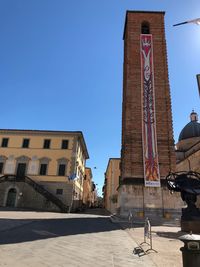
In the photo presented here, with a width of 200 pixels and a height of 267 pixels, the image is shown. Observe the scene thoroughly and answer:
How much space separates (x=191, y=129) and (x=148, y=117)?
35169 millimetres

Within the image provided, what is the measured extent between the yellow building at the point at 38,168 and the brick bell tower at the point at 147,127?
1253 centimetres

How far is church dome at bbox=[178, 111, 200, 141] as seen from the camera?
190ft

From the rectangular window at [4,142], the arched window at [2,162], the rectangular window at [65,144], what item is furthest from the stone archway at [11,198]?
the rectangular window at [65,144]

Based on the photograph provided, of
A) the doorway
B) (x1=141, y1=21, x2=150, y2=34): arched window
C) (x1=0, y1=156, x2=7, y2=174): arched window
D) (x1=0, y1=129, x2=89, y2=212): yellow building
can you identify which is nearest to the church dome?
(x1=0, y1=129, x2=89, y2=212): yellow building

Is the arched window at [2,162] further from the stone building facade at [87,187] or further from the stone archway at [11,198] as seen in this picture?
the stone building facade at [87,187]

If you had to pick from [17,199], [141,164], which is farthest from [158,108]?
[17,199]

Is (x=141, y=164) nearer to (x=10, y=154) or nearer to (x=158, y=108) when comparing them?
(x=158, y=108)

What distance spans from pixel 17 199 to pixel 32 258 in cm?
3129

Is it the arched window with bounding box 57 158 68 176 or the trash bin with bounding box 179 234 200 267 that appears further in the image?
the arched window with bounding box 57 158 68 176

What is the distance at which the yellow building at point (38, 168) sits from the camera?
35.1 meters

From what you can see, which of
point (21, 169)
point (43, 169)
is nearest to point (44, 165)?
point (43, 169)

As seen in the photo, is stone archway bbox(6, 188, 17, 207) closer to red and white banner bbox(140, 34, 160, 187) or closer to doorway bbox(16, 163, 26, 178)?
doorway bbox(16, 163, 26, 178)

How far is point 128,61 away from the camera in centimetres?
2966

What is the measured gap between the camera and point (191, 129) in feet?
192
